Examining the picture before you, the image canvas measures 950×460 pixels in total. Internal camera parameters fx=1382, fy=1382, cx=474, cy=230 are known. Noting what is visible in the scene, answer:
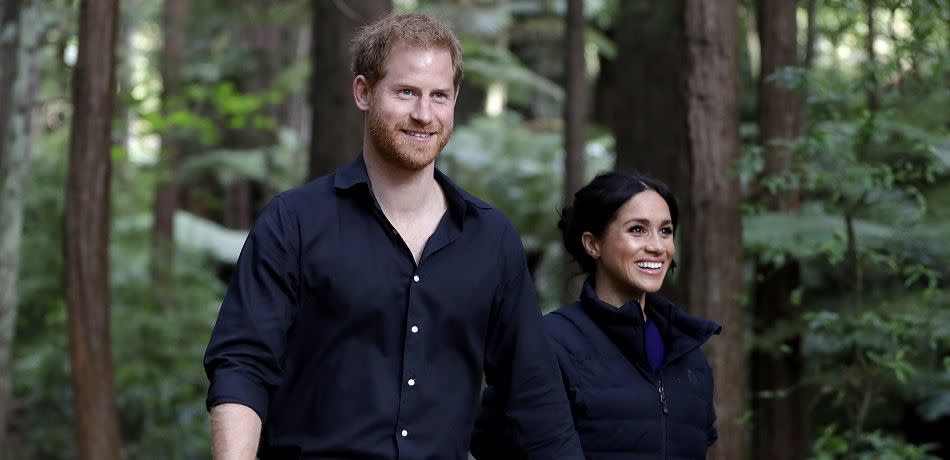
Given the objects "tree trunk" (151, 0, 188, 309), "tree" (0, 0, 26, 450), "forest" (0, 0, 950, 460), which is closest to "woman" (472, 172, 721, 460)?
"forest" (0, 0, 950, 460)

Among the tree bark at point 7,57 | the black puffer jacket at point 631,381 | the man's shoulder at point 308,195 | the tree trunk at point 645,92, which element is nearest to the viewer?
the man's shoulder at point 308,195

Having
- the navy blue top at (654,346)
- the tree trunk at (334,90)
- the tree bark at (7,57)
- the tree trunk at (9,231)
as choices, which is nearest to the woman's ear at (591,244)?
the navy blue top at (654,346)

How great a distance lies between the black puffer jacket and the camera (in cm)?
453

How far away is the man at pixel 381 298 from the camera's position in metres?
3.68

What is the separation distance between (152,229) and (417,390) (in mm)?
16560

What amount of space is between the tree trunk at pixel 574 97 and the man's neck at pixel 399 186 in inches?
370

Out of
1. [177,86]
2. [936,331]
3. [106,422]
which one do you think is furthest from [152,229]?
[936,331]

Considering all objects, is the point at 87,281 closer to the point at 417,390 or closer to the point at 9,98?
the point at 9,98

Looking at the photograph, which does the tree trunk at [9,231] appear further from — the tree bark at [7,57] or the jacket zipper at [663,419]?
the jacket zipper at [663,419]

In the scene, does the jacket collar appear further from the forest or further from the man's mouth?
the forest

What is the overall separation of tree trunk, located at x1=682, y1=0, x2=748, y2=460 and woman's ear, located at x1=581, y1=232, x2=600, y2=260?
11.5 feet

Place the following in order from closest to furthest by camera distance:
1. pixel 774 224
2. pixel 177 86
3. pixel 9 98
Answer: pixel 774 224 < pixel 9 98 < pixel 177 86

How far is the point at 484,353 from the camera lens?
400 cm

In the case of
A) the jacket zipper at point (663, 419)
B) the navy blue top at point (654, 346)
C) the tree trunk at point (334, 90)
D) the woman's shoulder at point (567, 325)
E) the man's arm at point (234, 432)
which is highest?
the tree trunk at point (334, 90)
